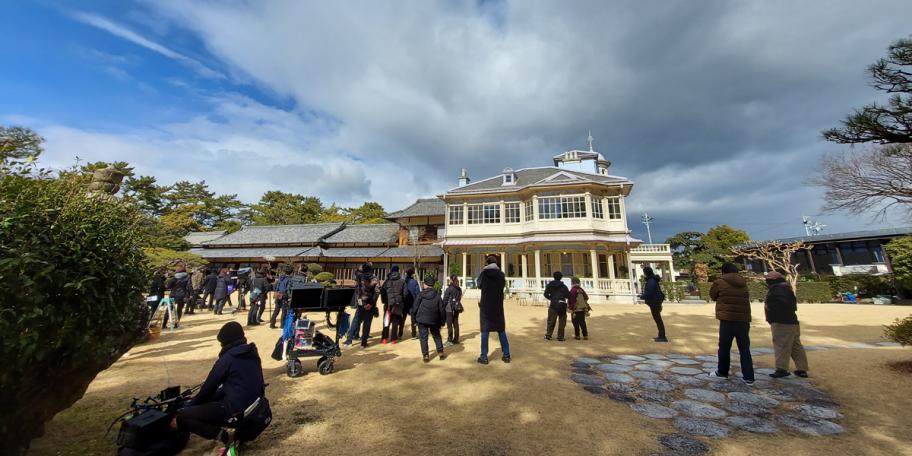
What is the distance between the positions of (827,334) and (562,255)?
14206mm

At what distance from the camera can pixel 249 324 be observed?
10.7 metres

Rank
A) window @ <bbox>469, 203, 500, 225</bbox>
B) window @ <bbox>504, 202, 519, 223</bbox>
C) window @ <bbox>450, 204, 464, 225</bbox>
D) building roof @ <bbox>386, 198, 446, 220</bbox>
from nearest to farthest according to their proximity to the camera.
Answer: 1. window @ <bbox>504, 202, 519, 223</bbox>
2. window @ <bbox>469, 203, 500, 225</bbox>
3. window @ <bbox>450, 204, 464, 225</bbox>
4. building roof @ <bbox>386, 198, 446, 220</bbox>

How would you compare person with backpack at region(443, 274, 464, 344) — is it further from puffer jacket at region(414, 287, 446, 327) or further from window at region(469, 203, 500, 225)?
window at region(469, 203, 500, 225)

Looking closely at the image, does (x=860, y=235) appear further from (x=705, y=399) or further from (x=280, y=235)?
(x=280, y=235)

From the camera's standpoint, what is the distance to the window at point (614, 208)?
21.7 metres

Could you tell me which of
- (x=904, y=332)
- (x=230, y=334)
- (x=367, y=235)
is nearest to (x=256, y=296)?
(x=230, y=334)

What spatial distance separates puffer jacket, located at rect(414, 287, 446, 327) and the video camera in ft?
12.0

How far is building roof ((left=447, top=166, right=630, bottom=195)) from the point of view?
21703 millimetres

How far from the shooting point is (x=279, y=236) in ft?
99.4

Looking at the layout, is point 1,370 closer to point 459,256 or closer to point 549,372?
point 549,372

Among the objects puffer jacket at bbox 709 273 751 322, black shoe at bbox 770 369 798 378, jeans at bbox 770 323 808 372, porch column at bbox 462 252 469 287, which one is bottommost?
black shoe at bbox 770 369 798 378

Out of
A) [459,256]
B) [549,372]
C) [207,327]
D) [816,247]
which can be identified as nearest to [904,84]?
[549,372]

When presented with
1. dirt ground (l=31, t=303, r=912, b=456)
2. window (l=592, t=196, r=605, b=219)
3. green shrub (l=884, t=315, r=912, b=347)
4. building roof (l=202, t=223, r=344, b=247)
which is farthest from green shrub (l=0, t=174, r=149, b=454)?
building roof (l=202, t=223, r=344, b=247)

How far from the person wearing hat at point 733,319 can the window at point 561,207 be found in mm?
16405
